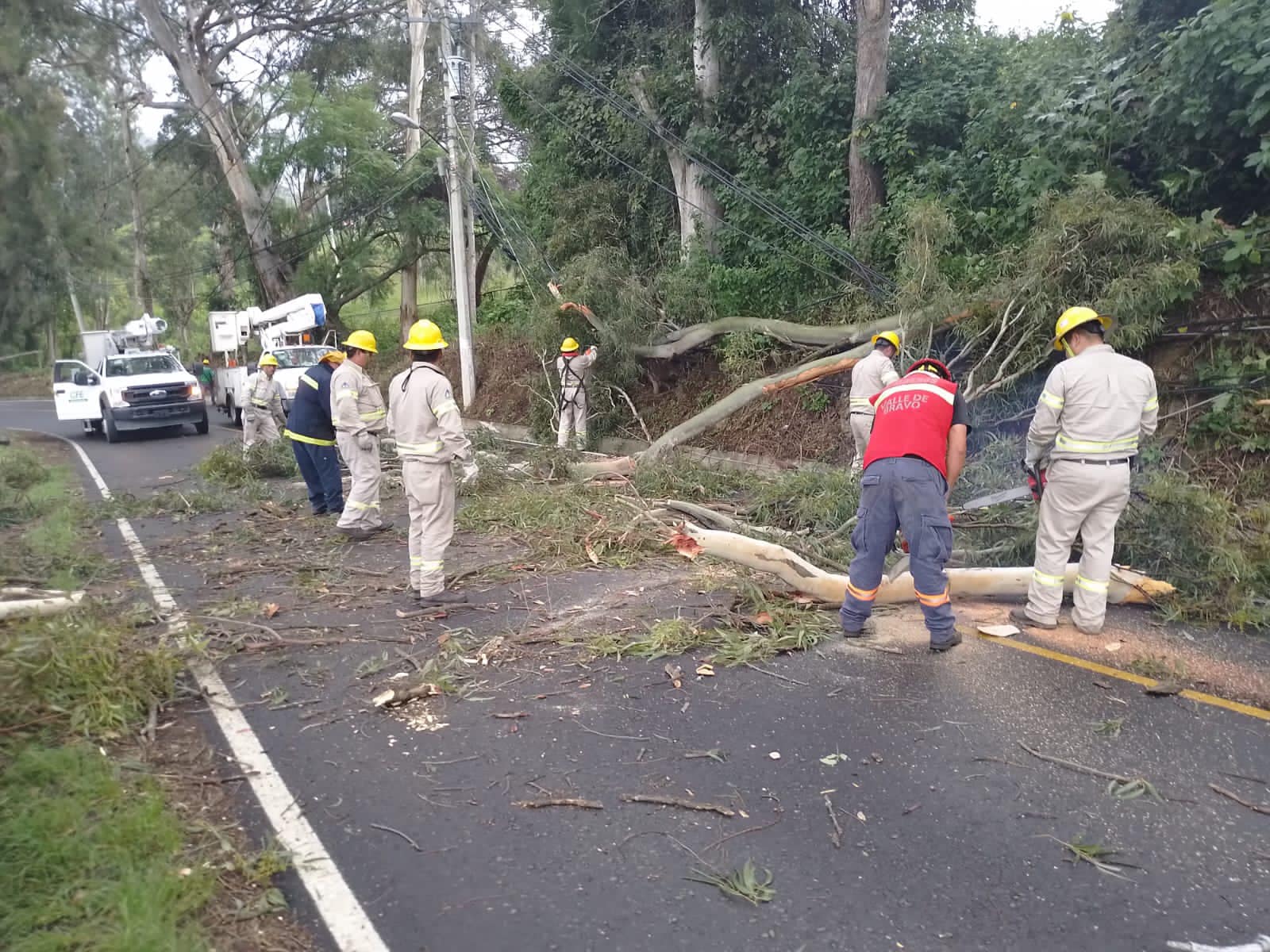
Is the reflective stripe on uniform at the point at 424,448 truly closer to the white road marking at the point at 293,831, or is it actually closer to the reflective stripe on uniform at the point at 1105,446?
the white road marking at the point at 293,831

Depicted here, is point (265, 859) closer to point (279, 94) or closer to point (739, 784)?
point (739, 784)

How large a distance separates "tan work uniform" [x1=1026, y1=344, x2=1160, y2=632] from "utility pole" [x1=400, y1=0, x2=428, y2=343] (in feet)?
44.8

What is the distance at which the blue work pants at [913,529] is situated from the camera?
489 centimetres

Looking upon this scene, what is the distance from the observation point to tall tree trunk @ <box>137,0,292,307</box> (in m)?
24.6

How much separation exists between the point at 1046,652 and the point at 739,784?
2.28m

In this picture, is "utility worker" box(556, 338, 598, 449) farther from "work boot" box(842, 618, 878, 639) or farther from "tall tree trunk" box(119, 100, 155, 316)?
"tall tree trunk" box(119, 100, 155, 316)

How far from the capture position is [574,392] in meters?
13.2

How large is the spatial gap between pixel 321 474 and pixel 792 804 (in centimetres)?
693

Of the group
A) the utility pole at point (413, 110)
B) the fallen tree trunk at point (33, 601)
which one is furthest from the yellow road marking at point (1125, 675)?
the utility pole at point (413, 110)

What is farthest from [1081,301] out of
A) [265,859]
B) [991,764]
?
[265,859]

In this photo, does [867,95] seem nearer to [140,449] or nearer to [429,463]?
[429,463]

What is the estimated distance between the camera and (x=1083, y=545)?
5289 millimetres

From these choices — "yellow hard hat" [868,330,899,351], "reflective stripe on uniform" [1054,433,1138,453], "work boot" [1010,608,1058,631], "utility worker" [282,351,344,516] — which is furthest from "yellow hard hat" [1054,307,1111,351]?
"utility worker" [282,351,344,516]

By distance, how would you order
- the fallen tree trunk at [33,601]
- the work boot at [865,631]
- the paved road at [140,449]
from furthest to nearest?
1. the paved road at [140,449]
2. the work boot at [865,631]
3. the fallen tree trunk at [33,601]
